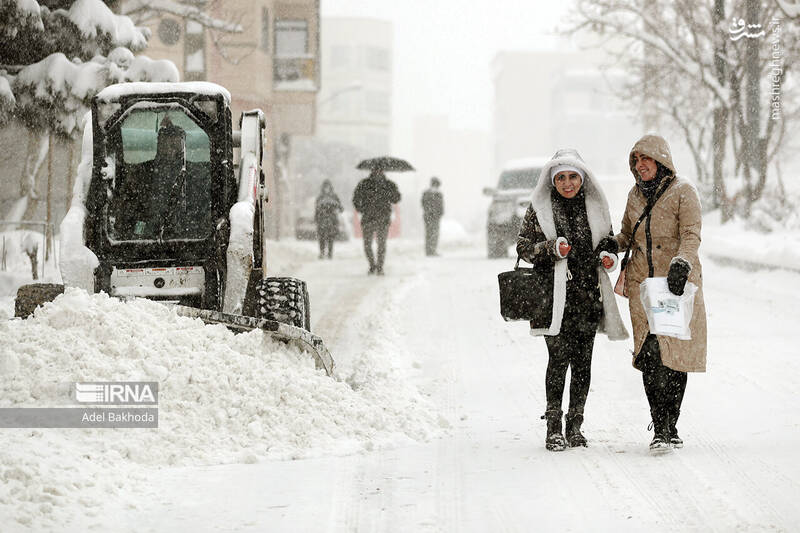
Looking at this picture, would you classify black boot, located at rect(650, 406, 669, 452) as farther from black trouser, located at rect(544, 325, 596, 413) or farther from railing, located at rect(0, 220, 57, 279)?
railing, located at rect(0, 220, 57, 279)

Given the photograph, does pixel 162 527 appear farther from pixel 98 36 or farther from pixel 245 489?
pixel 98 36

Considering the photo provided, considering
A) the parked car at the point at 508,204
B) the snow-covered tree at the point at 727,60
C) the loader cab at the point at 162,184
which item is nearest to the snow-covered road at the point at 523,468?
the loader cab at the point at 162,184

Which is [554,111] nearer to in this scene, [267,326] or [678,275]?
[267,326]

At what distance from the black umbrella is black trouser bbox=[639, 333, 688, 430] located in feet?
47.2

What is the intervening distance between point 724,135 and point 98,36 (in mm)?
14825

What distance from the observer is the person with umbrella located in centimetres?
1942

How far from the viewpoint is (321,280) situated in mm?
18391

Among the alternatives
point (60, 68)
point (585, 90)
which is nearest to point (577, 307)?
point (60, 68)

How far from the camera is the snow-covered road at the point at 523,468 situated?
5.07 m

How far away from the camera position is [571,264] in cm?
653

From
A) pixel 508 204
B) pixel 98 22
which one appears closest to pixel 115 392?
pixel 98 22

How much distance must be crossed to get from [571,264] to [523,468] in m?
1.24

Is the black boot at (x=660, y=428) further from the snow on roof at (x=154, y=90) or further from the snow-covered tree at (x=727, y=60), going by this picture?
the snow-covered tree at (x=727, y=60)

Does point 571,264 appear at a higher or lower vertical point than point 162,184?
lower
